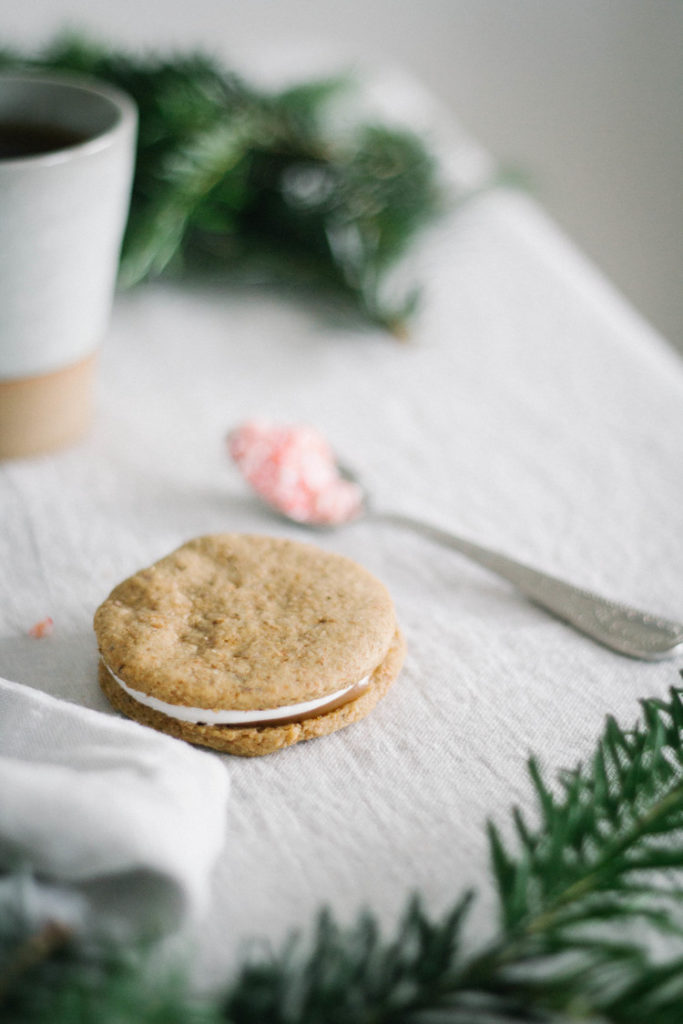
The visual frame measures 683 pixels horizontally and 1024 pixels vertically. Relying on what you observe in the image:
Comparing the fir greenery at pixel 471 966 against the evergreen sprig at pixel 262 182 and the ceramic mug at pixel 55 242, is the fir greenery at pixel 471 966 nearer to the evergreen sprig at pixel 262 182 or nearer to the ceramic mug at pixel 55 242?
the ceramic mug at pixel 55 242

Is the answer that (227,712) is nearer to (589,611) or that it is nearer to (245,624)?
(245,624)

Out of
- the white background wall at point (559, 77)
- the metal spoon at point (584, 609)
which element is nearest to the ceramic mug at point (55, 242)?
the metal spoon at point (584, 609)

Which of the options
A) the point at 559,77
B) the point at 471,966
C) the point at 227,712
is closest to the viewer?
the point at 471,966

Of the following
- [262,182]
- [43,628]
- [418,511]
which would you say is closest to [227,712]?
[43,628]

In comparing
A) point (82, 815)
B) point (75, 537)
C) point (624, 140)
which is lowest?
point (75, 537)

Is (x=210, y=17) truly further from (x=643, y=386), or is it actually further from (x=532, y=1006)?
(x=532, y=1006)

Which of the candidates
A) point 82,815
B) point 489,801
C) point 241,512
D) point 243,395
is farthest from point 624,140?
point 82,815
